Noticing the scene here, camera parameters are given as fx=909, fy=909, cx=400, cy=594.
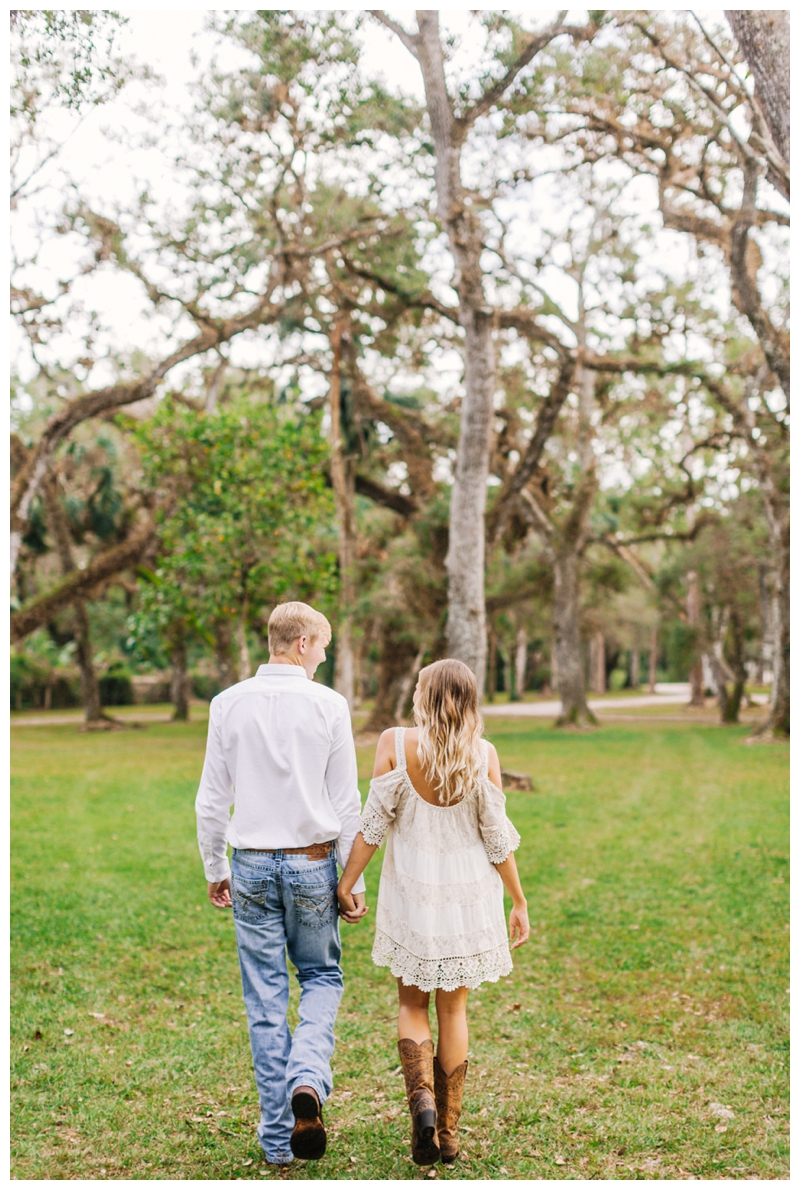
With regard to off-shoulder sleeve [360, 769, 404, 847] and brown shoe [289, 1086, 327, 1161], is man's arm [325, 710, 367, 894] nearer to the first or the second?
off-shoulder sleeve [360, 769, 404, 847]

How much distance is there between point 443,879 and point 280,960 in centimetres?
69

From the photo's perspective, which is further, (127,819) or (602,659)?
(602,659)

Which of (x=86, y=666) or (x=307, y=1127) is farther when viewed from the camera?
(x=86, y=666)

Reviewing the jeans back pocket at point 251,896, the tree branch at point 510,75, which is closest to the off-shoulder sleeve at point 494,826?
the jeans back pocket at point 251,896

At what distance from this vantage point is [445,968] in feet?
11.3

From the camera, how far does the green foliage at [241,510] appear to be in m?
12.6

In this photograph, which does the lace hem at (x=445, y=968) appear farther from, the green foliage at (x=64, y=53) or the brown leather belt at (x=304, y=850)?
the green foliage at (x=64, y=53)

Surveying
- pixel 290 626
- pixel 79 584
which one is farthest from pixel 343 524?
pixel 290 626

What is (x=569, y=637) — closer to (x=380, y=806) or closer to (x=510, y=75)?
(x=510, y=75)

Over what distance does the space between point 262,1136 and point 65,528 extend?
72.0 ft

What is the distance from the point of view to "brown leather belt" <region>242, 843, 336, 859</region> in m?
3.41

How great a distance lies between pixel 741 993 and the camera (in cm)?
551
